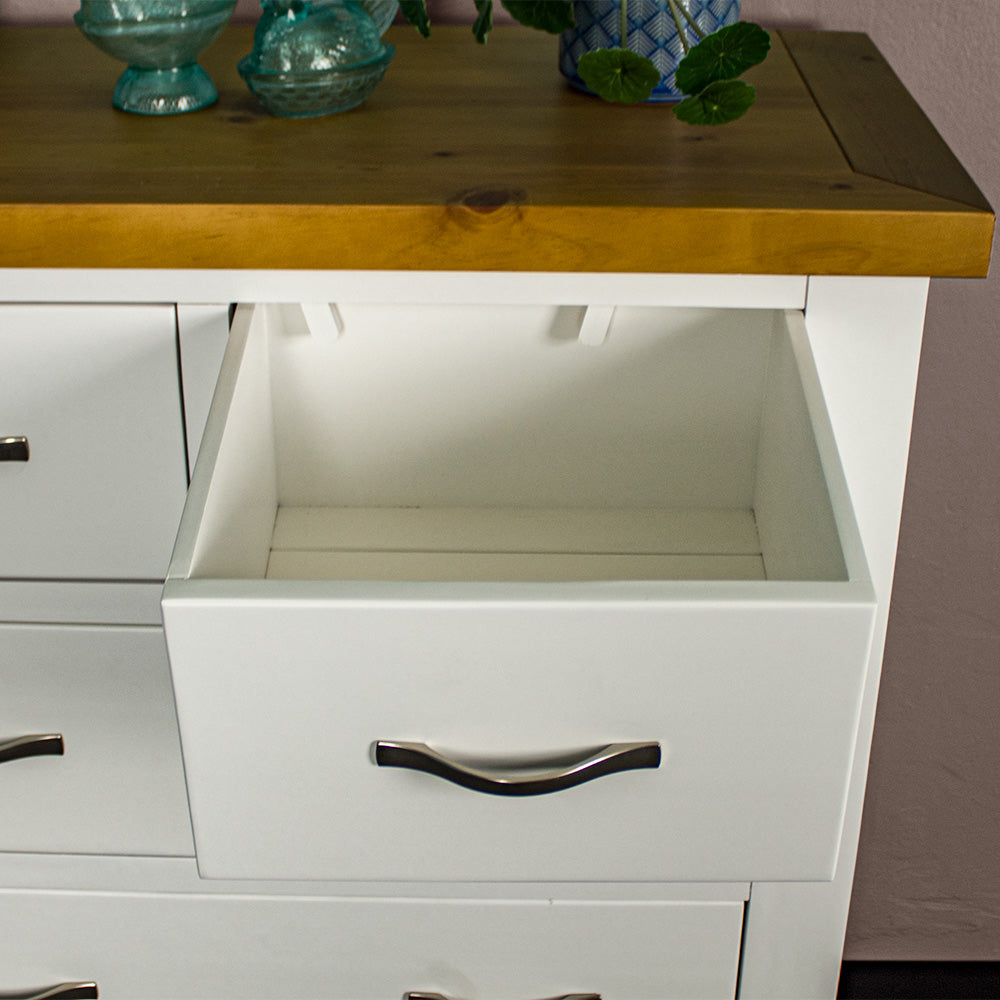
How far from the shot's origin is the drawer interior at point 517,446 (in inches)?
30.1

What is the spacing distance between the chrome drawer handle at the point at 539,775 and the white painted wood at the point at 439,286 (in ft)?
0.91

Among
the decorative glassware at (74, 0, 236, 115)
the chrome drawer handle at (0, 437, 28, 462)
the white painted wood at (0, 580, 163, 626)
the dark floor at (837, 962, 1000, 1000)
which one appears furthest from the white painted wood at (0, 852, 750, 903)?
the dark floor at (837, 962, 1000, 1000)

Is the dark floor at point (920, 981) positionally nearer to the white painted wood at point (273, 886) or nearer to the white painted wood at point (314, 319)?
the white painted wood at point (273, 886)

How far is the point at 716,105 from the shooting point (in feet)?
2.24

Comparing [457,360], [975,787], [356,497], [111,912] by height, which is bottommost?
[975,787]

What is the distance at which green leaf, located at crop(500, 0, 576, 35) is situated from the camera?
0.71 meters

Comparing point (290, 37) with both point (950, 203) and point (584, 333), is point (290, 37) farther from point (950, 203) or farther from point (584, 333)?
point (950, 203)

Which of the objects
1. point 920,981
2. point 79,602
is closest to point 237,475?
point 79,602

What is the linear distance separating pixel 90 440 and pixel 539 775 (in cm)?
38

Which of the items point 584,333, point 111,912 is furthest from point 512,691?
point 111,912

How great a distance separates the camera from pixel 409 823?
1.82ft

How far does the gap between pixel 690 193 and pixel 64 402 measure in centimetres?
40

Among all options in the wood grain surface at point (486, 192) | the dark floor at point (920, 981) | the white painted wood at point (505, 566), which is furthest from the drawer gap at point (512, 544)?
the dark floor at point (920, 981)

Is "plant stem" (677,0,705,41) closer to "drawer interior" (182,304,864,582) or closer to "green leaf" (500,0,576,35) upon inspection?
"green leaf" (500,0,576,35)
